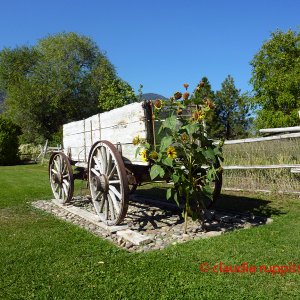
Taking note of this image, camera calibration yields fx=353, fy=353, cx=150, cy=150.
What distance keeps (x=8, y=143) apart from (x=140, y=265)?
22173 millimetres

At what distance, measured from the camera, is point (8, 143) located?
77.8 feet

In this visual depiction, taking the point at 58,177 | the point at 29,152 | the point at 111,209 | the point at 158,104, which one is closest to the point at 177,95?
the point at 158,104

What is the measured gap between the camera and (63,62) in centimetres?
3334

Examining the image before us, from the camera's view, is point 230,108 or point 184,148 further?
point 230,108

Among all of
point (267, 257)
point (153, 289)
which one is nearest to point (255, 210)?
point (267, 257)

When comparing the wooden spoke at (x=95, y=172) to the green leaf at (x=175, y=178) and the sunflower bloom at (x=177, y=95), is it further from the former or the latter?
the sunflower bloom at (x=177, y=95)

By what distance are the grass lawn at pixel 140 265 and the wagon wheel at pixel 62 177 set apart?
4.86ft

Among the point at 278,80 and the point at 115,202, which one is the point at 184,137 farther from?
the point at 278,80

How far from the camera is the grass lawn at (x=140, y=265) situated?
309cm

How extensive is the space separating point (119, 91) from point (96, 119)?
62.8 feet

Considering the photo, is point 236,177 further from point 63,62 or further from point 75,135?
point 63,62

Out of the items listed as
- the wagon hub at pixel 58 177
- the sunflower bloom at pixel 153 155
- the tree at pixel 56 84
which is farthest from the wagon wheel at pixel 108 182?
the tree at pixel 56 84

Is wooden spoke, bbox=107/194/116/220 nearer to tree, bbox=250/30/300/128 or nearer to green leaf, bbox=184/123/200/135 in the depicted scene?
green leaf, bbox=184/123/200/135

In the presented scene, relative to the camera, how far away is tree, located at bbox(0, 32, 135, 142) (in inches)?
1235
